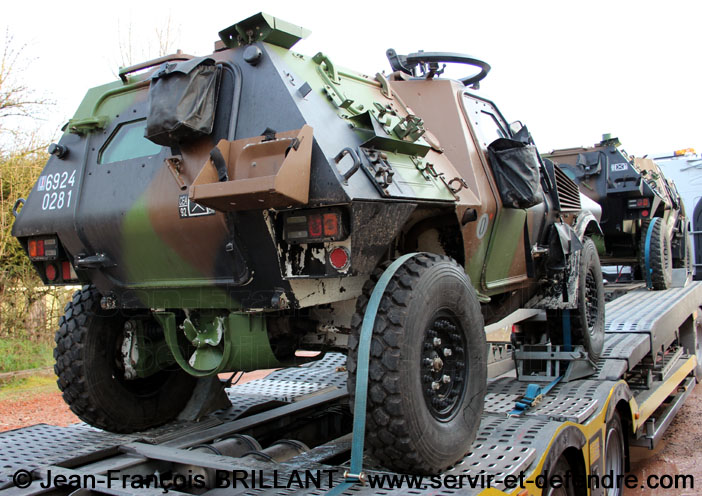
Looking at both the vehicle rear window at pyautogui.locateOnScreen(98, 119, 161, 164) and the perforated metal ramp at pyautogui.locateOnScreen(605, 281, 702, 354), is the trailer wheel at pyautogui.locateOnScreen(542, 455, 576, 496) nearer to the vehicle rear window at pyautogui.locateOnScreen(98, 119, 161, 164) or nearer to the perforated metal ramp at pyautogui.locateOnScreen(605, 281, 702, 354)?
the perforated metal ramp at pyautogui.locateOnScreen(605, 281, 702, 354)

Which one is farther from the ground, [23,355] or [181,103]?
[181,103]

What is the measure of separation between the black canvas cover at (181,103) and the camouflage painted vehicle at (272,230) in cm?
1

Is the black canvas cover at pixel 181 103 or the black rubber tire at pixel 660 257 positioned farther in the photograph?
the black rubber tire at pixel 660 257

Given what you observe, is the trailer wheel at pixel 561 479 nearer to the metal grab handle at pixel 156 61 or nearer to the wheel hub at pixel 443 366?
the wheel hub at pixel 443 366

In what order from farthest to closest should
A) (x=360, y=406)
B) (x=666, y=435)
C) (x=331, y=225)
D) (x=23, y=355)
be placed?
(x=23, y=355), (x=666, y=435), (x=331, y=225), (x=360, y=406)

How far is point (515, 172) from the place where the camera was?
14.1 ft

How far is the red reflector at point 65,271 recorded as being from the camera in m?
3.98

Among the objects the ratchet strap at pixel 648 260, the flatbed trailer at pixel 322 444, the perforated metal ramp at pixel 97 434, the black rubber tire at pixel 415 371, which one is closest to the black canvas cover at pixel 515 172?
the black rubber tire at pixel 415 371

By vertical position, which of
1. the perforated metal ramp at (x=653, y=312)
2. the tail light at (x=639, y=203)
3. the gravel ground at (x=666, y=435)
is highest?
the tail light at (x=639, y=203)

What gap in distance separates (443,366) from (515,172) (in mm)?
1531

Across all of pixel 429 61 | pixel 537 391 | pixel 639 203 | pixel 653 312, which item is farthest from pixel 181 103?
pixel 639 203

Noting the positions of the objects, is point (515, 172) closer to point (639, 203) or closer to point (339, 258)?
point (339, 258)

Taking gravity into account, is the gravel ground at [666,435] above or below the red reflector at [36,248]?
below

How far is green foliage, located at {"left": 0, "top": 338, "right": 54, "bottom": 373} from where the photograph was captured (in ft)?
29.9
